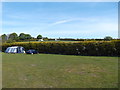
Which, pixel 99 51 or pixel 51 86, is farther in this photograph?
pixel 99 51

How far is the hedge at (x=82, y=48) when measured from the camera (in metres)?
24.2

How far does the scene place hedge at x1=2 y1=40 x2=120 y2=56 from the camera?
24.2 metres

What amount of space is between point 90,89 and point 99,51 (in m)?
20.0

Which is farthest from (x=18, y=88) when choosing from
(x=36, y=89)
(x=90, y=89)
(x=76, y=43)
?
(x=76, y=43)

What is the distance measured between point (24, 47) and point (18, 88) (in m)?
29.2

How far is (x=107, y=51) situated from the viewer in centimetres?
2458

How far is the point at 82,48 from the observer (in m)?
26.6

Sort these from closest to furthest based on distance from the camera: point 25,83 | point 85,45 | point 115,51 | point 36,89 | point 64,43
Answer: point 36,89 → point 25,83 → point 115,51 → point 85,45 → point 64,43

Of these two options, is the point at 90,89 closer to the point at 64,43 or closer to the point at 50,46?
the point at 64,43

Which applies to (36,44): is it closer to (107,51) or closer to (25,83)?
(107,51)

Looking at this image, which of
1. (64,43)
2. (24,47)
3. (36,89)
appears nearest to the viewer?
(36,89)

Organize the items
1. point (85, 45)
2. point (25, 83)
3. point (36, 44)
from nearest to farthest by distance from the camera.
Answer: point (25, 83) < point (85, 45) < point (36, 44)

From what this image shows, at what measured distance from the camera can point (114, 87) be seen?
600 centimetres

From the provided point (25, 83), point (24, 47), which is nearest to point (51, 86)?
point (25, 83)
